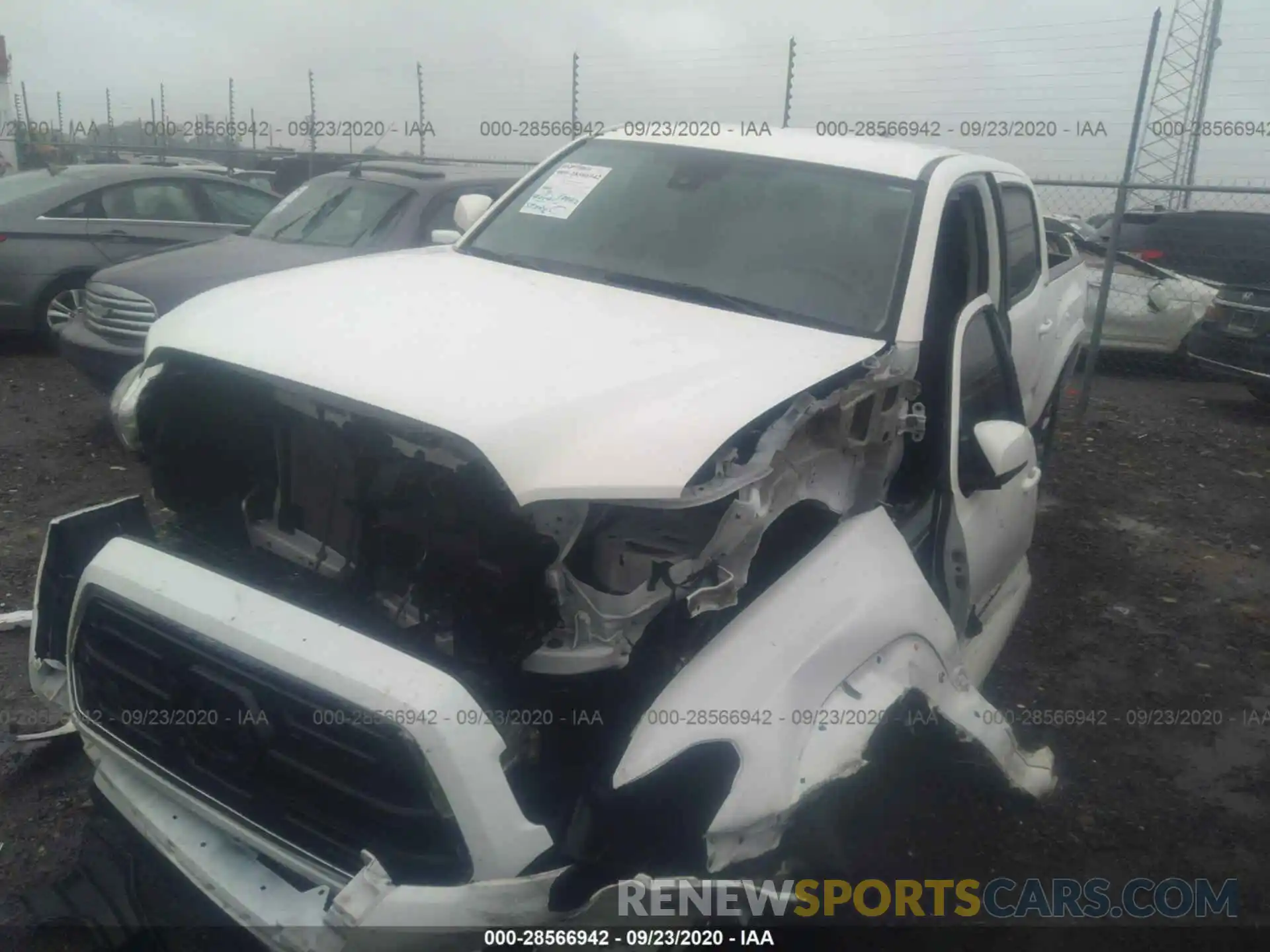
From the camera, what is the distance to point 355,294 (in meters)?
2.90

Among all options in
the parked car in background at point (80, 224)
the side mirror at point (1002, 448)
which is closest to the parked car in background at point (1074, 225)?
the side mirror at point (1002, 448)

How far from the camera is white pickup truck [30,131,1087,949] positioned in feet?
6.37

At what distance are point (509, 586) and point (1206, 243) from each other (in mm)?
8267

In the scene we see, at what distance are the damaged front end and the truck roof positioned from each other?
1369 millimetres

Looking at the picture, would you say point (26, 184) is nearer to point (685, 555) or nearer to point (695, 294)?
point (695, 294)

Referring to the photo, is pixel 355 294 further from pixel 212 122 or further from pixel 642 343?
pixel 212 122

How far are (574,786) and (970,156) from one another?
3.18 metres

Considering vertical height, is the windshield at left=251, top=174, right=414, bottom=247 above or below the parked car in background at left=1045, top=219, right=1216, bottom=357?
above

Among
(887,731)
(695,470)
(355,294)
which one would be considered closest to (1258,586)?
(887,731)

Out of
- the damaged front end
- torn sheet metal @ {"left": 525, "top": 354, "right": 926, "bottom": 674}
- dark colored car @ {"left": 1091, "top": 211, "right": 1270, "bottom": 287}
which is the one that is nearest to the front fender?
the damaged front end

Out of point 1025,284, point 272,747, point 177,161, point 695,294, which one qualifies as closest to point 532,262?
point 695,294

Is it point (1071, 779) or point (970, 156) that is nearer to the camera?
point (1071, 779)

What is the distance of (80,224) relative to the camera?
7.56m

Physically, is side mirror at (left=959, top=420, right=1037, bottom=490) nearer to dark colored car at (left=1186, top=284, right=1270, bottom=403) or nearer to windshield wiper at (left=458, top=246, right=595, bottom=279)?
windshield wiper at (left=458, top=246, right=595, bottom=279)
